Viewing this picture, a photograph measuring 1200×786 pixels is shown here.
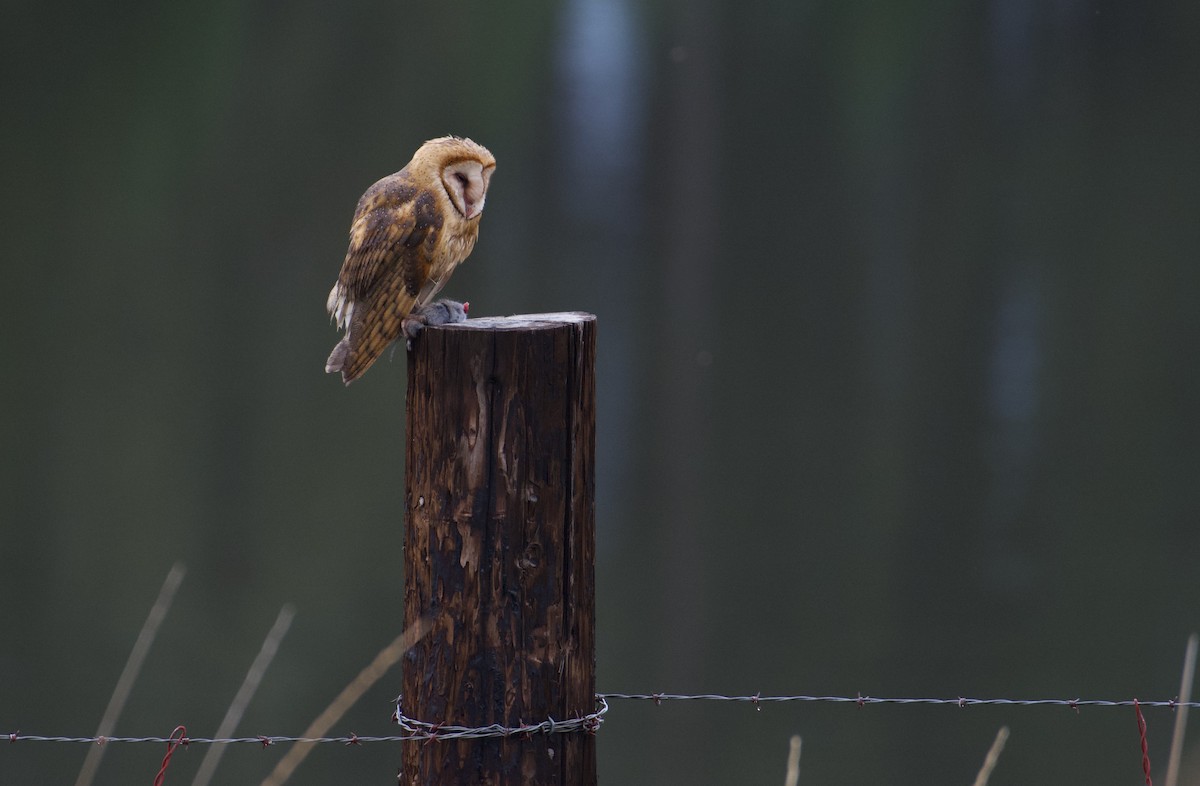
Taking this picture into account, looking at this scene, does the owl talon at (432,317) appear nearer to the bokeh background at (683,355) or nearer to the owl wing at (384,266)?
the owl wing at (384,266)

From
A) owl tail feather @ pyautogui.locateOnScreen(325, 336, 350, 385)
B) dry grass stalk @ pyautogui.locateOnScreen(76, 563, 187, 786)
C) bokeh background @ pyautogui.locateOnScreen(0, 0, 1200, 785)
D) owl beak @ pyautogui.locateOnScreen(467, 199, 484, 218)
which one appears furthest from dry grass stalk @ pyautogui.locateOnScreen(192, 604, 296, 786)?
bokeh background @ pyautogui.locateOnScreen(0, 0, 1200, 785)

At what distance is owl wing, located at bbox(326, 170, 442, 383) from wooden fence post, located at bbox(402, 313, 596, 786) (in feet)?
1.31

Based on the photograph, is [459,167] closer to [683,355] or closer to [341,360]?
[341,360]

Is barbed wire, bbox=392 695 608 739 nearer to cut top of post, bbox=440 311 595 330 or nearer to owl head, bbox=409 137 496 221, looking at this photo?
cut top of post, bbox=440 311 595 330

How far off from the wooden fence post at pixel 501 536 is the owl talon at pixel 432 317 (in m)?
0.14

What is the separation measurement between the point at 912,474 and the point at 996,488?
43cm

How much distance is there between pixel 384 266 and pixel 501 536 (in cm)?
63

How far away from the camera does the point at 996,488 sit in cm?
745

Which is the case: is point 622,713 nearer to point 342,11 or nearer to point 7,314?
point 7,314

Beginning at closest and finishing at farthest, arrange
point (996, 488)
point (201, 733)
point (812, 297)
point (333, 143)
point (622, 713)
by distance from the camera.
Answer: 1. point (201, 733)
2. point (622, 713)
3. point (996, 488)
4. point (812, 297)
5. point (333, 143)

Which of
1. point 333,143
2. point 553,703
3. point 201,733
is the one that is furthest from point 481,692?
point 333,143

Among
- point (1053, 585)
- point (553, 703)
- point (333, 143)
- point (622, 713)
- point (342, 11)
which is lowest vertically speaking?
point (622, 713)

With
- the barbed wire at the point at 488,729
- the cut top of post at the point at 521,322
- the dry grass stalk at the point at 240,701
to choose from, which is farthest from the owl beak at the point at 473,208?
the barbed wire at the point at 488,729

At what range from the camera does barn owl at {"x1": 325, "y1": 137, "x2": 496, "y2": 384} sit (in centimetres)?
227
